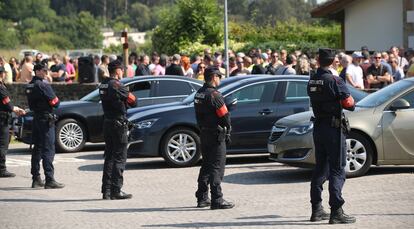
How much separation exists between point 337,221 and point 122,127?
142 inches

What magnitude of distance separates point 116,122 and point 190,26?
28.0 meters

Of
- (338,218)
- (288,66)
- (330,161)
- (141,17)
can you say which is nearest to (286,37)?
(288,66)

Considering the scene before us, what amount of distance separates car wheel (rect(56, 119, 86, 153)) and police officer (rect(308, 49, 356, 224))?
382 inches

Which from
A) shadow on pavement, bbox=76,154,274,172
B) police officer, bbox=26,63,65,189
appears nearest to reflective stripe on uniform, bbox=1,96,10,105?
police officer, bbox=26,63,65,189

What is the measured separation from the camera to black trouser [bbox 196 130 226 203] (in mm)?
12070

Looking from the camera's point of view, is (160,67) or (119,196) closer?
(119,196)

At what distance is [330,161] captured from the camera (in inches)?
428

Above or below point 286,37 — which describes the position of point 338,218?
below

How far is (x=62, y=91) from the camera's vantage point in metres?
25.8

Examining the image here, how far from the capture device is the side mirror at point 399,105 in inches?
560

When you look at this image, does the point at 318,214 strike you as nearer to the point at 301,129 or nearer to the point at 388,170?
the point at 301,129

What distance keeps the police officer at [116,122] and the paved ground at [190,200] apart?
0.27 meters

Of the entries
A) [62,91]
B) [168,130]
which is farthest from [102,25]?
[168,130]

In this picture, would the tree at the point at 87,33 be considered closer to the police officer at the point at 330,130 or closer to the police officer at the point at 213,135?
the police officer at the point at 213,135
